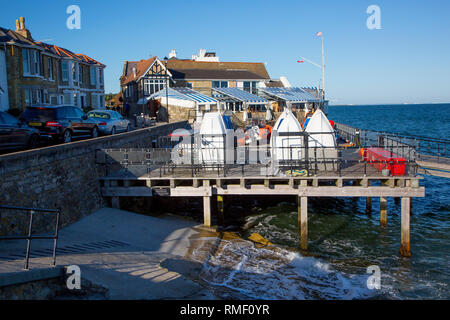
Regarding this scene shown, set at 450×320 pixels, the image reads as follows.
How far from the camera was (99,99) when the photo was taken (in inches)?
1796

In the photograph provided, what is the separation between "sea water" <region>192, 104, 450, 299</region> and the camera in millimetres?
11930

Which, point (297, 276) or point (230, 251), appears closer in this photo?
point (297, 276)

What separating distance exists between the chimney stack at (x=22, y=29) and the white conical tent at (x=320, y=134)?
2605 cm

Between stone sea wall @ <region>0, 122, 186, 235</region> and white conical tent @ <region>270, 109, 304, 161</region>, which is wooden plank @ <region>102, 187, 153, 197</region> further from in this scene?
Answer: white conical tent @ <region>270, 109, 304, 161</region>

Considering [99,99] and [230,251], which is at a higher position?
[99,99]

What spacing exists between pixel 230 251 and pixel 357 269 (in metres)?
4.45

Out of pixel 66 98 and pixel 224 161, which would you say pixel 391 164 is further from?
pixel 66 98

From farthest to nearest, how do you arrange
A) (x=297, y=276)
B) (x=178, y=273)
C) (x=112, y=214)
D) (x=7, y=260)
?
1. (x=112, y=214)
2. (x=297, y=276)
3. (x=178, y=273)
4. (x=7, y=260)

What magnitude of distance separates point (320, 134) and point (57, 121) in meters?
12.3

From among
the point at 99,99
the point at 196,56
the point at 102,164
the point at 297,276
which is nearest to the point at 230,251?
the point at 297,276

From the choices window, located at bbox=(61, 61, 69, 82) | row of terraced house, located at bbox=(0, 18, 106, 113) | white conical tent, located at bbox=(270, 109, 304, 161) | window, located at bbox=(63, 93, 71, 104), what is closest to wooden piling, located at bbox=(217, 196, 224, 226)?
white conical tent, located at bbox=(270, 109, 304, 161)

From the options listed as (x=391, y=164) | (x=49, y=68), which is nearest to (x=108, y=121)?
(x=49, y=68)

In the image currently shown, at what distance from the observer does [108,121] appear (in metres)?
24.0

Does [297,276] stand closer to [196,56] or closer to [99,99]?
[99,99]
